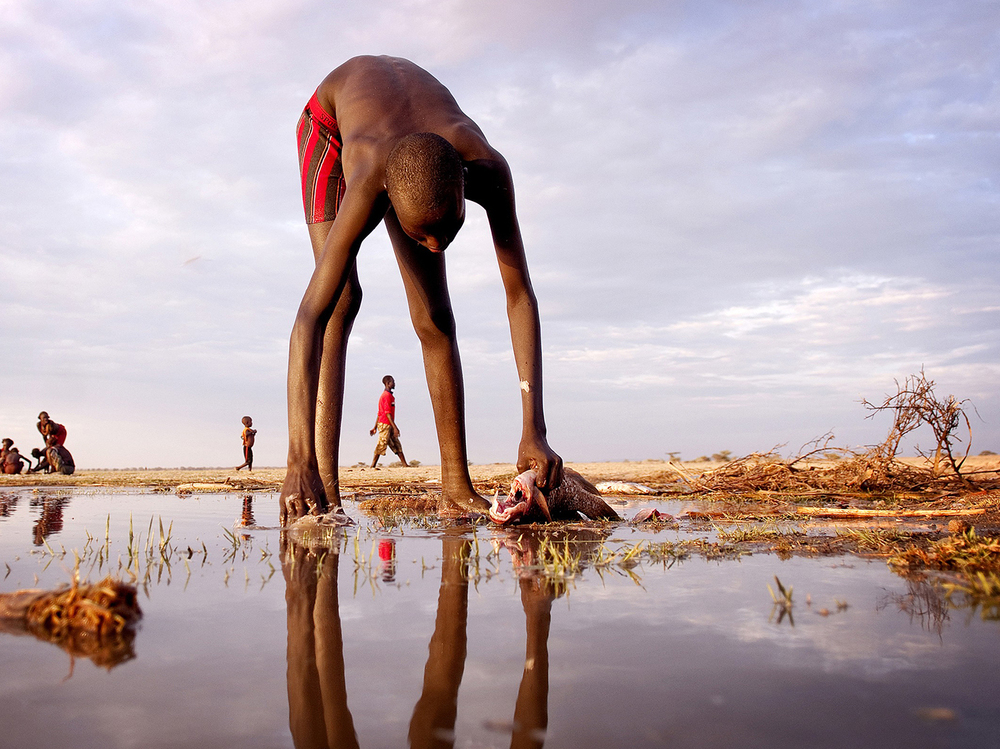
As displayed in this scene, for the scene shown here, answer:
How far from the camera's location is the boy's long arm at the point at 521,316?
345cm

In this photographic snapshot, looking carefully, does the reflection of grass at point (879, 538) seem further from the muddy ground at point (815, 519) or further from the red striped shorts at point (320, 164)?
the red striped shorts at point (320, 164)

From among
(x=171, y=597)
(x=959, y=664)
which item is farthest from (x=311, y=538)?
(x=959, y=664)

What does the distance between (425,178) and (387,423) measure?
13271 mm

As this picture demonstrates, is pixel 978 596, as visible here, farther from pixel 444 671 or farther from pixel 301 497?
pixel 301 497

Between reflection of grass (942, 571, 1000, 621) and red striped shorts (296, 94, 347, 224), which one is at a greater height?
red striped shorts (296, 94, 347, 224)

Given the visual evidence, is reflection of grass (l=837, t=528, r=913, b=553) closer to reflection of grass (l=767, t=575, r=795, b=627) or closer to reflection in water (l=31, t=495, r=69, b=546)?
reflection of grass (l=767, t=575, r=795, b=627)

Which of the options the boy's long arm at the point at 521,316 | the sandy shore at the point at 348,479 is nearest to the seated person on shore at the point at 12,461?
the sandy shore at the point at 348,479

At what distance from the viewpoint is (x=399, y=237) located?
13.7 feet

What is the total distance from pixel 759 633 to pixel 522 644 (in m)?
0.41

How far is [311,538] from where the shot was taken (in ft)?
8.84

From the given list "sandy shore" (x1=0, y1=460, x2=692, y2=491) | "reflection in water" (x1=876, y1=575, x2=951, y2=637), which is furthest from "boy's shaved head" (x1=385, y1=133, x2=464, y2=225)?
"sandy shore" (x1=0, y1=460, x2=692, y2=491)

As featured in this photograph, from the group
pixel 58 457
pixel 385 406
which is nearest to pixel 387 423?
pixel 385 406

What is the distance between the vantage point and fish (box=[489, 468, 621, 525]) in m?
3.29

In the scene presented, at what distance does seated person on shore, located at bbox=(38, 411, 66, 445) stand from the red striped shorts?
47.2ft
